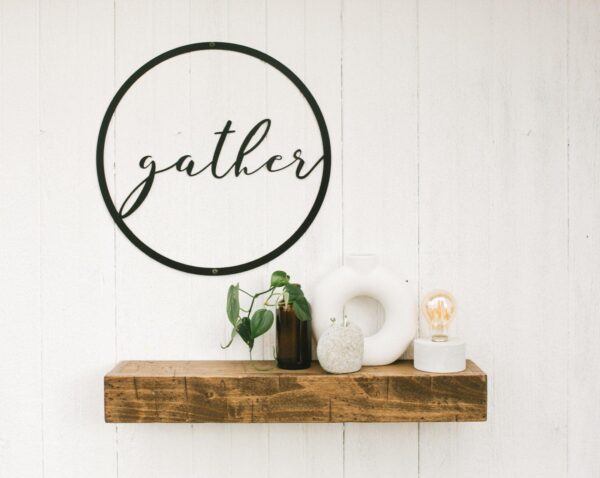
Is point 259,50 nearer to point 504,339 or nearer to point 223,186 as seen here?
point 223,186

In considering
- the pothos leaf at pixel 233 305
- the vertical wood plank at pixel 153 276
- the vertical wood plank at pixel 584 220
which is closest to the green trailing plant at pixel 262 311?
the pothos leaf at pixel 233 305

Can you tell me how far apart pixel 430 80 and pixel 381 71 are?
11 centimetres

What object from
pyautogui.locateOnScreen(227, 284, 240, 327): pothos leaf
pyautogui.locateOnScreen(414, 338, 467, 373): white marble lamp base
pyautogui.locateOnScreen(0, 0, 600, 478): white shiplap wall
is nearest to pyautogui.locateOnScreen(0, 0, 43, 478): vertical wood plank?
pyautogui.locateOnScreen(0, 0, 600, 478): white shiplap wall

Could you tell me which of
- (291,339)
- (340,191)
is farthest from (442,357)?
(340,191)

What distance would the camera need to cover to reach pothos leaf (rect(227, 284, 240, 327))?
126 cm

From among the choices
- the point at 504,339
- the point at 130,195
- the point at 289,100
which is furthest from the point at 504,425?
the point at 130,195

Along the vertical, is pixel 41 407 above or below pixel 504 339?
below

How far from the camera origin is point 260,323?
4.14 feet

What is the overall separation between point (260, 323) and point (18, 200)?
0.63 meters

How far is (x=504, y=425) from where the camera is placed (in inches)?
54.5

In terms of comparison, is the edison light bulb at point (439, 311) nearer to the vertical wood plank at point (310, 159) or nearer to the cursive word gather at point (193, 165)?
the vertical wood plank at point (310, 159)

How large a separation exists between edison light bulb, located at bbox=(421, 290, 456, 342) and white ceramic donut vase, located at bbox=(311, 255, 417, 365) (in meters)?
0.04

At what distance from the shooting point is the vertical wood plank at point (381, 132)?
1.38 metres

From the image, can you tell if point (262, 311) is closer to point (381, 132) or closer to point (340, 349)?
point (340, 349)
